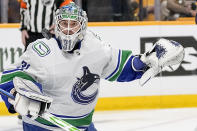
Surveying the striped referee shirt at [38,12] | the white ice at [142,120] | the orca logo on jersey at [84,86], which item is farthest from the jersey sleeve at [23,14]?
the orca logo on jersey at [84,86]

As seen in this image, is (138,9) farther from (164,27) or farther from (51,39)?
(51,39)

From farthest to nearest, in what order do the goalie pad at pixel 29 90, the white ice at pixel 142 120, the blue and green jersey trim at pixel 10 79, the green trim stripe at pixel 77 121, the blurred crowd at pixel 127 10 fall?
the blurred crowd at pixel 127 10
the white ice at pixel 142 120
the green trim stripe at pixel 77 121
the blue and green jersey trim at pixel 10 79
the goalie pad at pixel 29 90

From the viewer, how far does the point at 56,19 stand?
309cm

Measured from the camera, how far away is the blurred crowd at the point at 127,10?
6.14m

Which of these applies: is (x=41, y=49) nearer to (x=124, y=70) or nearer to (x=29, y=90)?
(x=29, y=90)

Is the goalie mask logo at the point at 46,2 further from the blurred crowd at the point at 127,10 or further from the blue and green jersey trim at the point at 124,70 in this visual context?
the blue and green jersey trim at the point at 124,70

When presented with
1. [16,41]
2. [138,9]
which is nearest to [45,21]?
[16,41]

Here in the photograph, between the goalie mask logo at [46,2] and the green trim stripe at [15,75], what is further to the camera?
the goalie mask logo at [46,2]

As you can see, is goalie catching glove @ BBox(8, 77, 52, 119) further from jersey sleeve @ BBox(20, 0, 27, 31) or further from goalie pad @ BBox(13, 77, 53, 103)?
jersey sleeve @ BBox(20, 0, 27, 31)

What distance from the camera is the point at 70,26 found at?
120 inches

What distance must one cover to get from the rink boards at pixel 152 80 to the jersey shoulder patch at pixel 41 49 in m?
3.00

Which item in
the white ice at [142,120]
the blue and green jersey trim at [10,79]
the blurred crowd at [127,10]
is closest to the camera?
the blue and green jersey trim at [10,79]

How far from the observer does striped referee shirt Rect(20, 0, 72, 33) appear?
215 inches

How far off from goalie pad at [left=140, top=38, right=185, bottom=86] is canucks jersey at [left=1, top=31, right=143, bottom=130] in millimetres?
119
